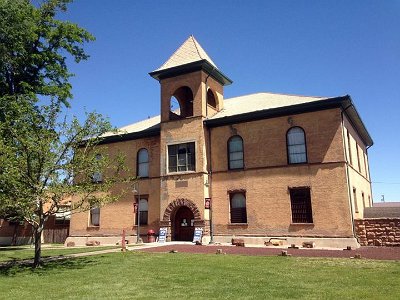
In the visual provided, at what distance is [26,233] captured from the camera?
37.4 meters

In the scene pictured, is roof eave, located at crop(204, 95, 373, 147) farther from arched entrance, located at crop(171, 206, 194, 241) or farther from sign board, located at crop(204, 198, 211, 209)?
arched entrance, located at crop(171, 206, 194, 241)

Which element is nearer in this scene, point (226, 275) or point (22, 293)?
point (22, 293)

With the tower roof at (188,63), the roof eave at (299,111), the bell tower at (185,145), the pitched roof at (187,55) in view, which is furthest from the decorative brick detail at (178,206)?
the pitched roof at (187,55)

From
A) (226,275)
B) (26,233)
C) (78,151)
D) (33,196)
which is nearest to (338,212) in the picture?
(226,275)

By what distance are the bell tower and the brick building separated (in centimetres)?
7

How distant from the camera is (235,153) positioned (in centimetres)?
2547

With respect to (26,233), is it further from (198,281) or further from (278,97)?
(198,281)

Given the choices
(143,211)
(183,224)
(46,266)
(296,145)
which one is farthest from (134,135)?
(46,266)

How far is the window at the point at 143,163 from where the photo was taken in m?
28.8

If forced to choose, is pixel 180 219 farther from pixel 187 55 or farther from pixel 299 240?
pixel 187 55

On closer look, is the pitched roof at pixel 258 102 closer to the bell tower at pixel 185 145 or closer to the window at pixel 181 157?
the bell tower at pixel 185 145

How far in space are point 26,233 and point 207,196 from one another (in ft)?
73.0

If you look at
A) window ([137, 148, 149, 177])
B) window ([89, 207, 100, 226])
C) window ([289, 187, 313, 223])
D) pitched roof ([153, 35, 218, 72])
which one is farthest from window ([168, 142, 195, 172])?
window ([89, 207, 100, 226])

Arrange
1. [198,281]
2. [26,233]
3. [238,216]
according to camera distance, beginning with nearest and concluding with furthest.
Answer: [198,281] < [238,216] < [26,233]
